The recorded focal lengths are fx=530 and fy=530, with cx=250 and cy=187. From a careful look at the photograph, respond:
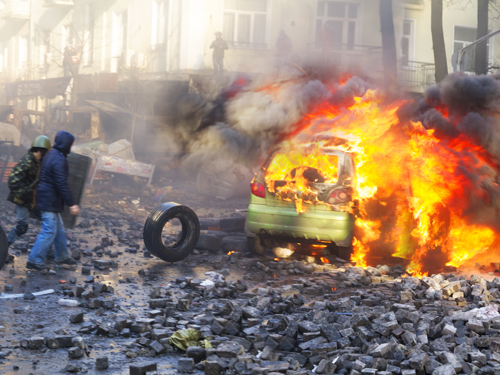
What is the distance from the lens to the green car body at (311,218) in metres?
7.89

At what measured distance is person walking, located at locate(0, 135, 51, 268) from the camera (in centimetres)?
743

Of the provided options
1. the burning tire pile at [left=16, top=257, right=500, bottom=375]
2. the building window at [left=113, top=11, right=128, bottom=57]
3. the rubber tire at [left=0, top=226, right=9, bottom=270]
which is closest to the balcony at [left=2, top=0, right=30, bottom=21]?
the building window at [left=113, top=11, right=128, bottom=57]

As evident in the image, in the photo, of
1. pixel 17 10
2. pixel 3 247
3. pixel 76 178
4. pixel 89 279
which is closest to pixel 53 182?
pixel 76 178

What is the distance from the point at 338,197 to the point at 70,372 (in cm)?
487

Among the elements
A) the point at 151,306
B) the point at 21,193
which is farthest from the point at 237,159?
the point at 151,306

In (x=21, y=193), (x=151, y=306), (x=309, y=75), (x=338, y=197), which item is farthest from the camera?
(x=309, y=75)

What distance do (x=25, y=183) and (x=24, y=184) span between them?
0.8 inches

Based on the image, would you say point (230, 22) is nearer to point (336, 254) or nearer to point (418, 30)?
point (418, 30)

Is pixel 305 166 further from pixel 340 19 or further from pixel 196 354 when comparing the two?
pixel 340 19

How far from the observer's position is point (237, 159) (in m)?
10.3

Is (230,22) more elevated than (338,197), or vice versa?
(230,22)

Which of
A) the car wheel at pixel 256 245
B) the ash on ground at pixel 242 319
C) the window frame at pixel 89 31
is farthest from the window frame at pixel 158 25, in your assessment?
the ash on ground at pixel 242 319

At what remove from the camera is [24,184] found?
24.5 ft

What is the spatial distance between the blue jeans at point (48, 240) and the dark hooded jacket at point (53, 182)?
14cm
